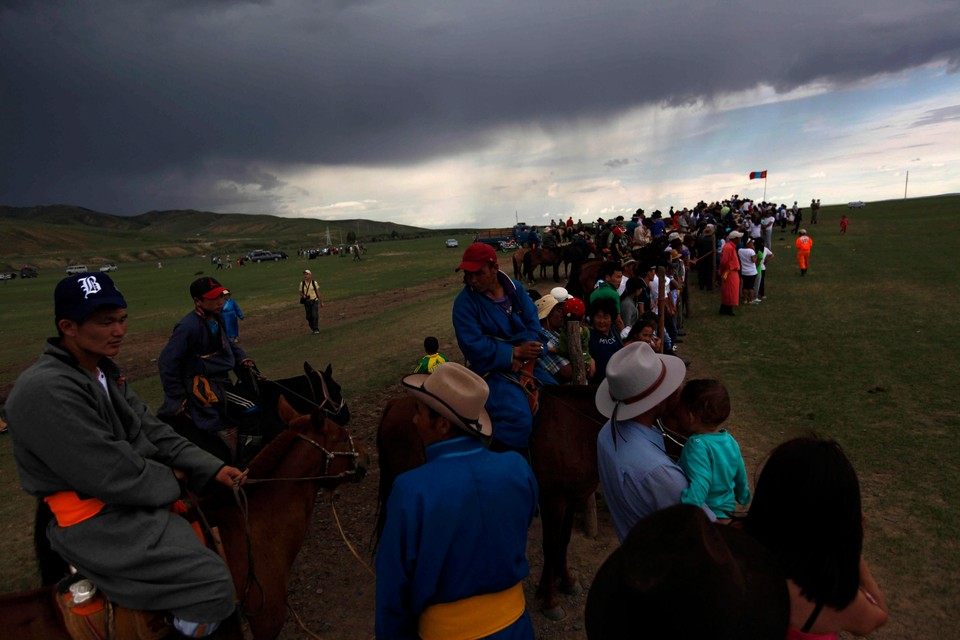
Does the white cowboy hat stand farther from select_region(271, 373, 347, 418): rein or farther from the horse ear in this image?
select_region(271, 373, 347, 418): rein

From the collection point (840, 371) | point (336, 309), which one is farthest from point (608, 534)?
point (336, 309)

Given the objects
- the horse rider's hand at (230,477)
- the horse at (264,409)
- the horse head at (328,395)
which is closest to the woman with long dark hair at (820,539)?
the horse rider's hand at (230,477)

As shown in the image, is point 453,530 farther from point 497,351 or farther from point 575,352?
point 575,352

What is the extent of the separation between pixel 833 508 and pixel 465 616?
145 centimetres

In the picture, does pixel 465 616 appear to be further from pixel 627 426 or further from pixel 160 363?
pixel 160 363

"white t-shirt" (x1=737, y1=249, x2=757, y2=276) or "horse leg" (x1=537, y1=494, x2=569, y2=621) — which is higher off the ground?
"white t-shirt" (x1=737, y1=249, x2=757, y2=276)

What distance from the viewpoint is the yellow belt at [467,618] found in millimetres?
2039

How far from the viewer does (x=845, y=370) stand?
8.89m

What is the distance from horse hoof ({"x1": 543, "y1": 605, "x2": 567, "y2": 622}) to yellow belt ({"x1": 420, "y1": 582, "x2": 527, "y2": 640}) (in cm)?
232

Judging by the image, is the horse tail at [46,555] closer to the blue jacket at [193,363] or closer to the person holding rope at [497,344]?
the blue jacket at [193,363]

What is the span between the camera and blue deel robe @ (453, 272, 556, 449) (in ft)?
13.1

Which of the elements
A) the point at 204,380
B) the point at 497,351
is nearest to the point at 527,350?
the point at 497,351

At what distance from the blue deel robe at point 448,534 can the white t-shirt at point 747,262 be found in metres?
14.0

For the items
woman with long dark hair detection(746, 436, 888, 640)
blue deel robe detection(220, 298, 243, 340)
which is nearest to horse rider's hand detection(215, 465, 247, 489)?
woman with long dark hair detection(746, 436, 888, 640)
